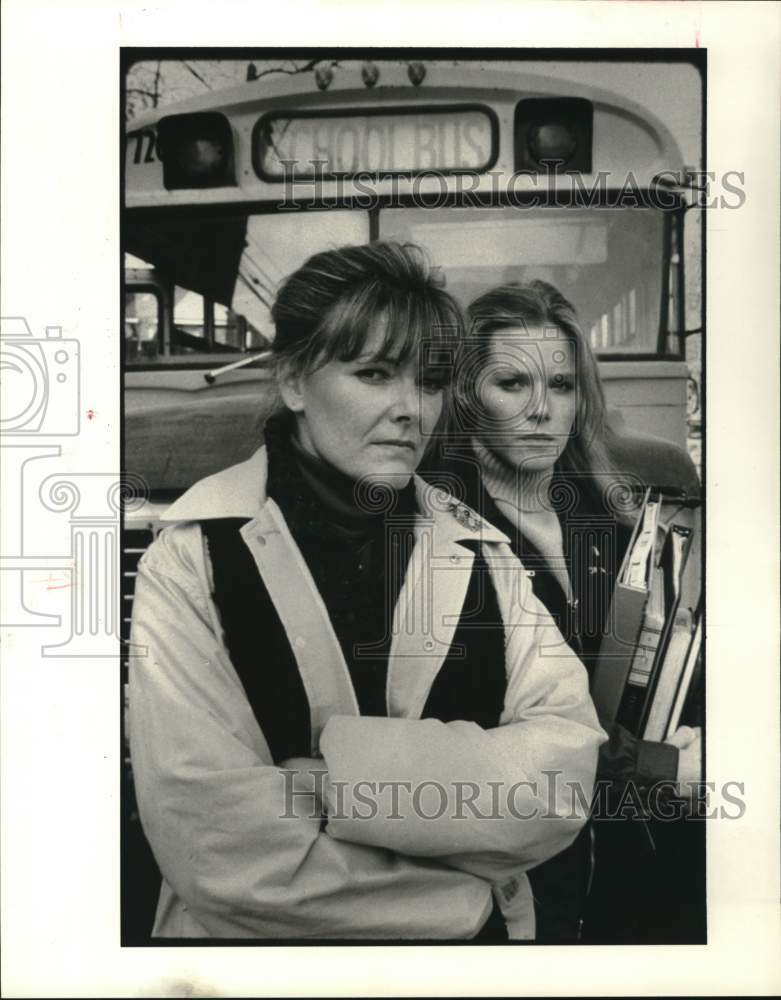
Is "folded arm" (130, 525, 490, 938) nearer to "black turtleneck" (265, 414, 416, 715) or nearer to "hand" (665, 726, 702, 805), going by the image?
"black turtleneck" (265, 414, 416, 715)

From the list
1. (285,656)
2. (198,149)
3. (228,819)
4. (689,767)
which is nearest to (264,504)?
(285,656)

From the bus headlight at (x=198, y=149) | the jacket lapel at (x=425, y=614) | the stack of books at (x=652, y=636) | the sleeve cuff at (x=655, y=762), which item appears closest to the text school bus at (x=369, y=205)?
the bus headlight at (x=198, y=149)

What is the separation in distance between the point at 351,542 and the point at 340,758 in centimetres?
48

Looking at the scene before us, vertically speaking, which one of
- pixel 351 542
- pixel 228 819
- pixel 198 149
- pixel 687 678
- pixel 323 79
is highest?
pixel 323 79

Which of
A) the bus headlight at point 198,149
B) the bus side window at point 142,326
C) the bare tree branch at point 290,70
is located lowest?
the bus side window at point 142,326

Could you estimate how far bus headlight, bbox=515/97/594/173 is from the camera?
2.46 m

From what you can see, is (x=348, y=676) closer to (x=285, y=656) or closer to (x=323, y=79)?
(x=285, y=656)

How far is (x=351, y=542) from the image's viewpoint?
2.46 meters

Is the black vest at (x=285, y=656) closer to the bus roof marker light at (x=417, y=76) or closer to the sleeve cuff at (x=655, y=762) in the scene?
the sleeve cuff at (x=655, y=762)

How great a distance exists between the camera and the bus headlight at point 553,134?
8.06 feet

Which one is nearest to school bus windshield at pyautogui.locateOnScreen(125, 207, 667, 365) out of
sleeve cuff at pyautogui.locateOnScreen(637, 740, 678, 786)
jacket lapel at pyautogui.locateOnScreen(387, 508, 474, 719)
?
jacket lapel at pyautogui.locateOnScreen(387, 508, 474, 719)

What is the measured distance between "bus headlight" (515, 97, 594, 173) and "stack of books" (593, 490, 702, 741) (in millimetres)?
783

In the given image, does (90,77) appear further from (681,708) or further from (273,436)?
(681,708)

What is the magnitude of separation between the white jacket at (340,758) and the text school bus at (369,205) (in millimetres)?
186
